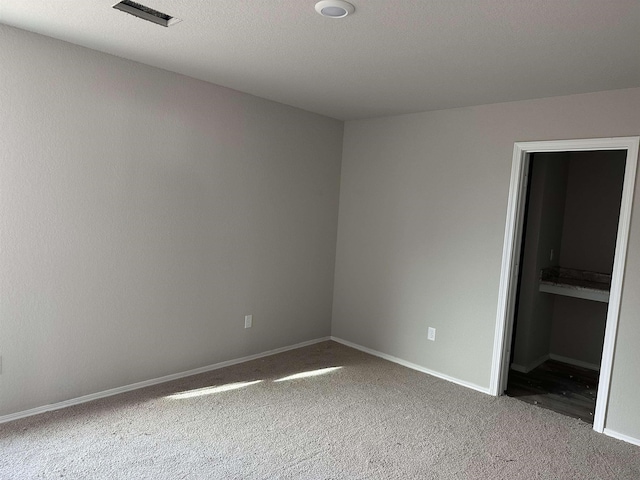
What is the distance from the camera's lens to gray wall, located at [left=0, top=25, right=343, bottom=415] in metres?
2.84

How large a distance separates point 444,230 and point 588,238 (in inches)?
70.9

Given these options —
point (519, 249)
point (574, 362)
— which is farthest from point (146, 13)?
point (574, 362)

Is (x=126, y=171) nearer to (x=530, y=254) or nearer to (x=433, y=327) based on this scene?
(x=433, y=327)

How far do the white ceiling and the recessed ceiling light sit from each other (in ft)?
0.13

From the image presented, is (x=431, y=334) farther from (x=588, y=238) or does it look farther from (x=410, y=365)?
(x=588, y=238)

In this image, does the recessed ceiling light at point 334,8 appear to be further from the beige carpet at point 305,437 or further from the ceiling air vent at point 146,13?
the beige carpet at point 305,437

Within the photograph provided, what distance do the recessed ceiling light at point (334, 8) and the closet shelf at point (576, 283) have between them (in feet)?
11.5

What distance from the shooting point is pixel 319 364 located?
4250mm

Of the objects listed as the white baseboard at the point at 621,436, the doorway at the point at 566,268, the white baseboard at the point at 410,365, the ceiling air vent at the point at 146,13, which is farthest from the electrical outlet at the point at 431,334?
the ceiling air vent at the point at 146,13

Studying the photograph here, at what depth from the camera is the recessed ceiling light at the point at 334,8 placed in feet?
6.75

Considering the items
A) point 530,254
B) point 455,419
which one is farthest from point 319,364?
point 530,254

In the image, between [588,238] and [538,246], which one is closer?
[538,246]

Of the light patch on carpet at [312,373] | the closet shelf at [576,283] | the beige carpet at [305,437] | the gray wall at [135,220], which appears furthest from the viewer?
the closet shelf at [576,283]

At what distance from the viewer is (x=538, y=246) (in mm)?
4480
